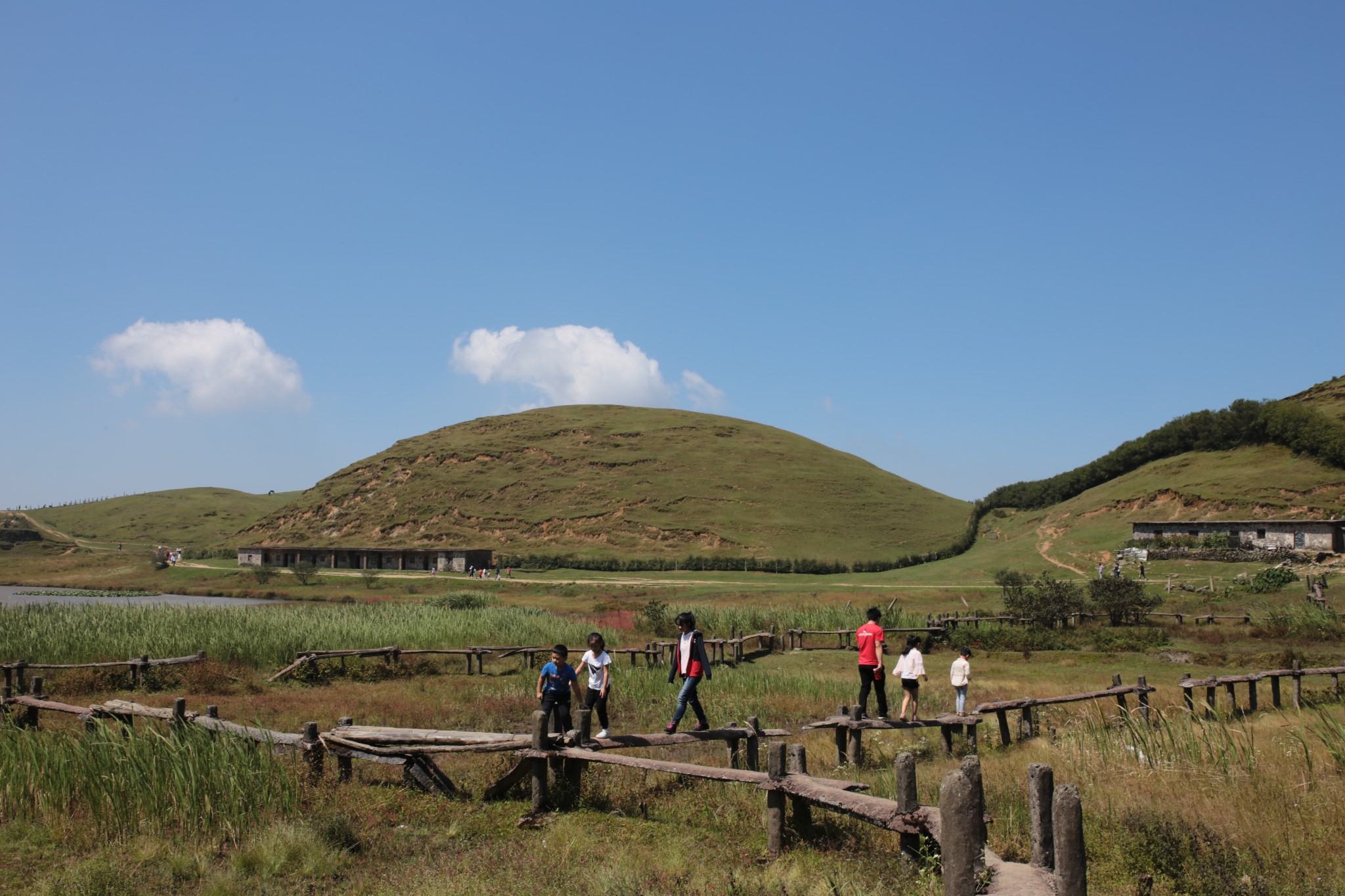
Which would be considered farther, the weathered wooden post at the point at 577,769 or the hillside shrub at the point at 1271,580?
the hillside shrub at the point at 1271,580

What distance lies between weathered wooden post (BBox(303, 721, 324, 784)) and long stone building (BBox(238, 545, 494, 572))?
75303 millimetres

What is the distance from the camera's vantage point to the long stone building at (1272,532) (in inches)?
2015

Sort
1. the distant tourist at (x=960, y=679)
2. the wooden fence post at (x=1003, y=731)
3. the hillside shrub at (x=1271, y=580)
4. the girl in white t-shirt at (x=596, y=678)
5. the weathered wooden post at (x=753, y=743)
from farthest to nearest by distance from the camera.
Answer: the hillside shrub at (x=1271, y=580), the distant tourist at (x=960, y=679), the wooden fence post at (x=1003, y=731), the girl in white t-shirt at (x=596, y=678), the weathered wooden post at (x=753, y=743)

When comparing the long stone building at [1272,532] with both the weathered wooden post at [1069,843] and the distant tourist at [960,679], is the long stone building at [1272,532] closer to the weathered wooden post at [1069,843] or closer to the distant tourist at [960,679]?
the distant tourist at [960,679]

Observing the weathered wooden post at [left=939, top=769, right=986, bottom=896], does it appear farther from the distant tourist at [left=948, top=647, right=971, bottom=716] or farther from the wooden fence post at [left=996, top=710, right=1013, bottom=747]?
the distant tourist at [left=948, top=647, right=971, bottom=716]

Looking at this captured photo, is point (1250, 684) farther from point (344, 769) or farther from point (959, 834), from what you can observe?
point (344, 769)

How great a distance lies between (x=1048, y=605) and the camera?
3328 centimetres

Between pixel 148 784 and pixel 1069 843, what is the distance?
9.14m

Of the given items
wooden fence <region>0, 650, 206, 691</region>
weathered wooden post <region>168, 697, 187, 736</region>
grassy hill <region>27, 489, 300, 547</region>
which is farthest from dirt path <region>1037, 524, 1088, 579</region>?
grassy hill <region>27, 489, 300, 547</region>

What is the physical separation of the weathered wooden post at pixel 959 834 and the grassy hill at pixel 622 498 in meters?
91.5

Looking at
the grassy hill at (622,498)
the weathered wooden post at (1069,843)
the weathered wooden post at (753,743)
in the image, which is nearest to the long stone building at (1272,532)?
the grassy hill at (622,498)

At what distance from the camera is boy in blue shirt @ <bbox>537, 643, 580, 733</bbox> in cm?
1176

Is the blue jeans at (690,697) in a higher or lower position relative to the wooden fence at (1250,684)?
higher

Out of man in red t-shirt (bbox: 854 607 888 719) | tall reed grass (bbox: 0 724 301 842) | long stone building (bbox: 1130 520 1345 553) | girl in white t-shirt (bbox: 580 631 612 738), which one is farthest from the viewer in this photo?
long stone building (bbox: 1130 520 1345 553)
